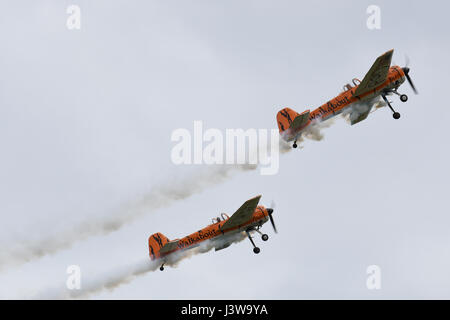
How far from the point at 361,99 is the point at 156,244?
1352 cm

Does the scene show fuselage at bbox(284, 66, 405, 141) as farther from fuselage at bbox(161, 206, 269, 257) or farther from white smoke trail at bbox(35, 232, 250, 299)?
white smoke trail at bbox(35, 232, 250, 299)

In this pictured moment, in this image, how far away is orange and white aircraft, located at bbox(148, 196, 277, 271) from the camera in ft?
157

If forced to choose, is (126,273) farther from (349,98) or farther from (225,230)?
(349,98)

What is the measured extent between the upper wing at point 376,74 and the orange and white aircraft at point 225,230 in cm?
806

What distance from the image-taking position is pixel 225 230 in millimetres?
48125
